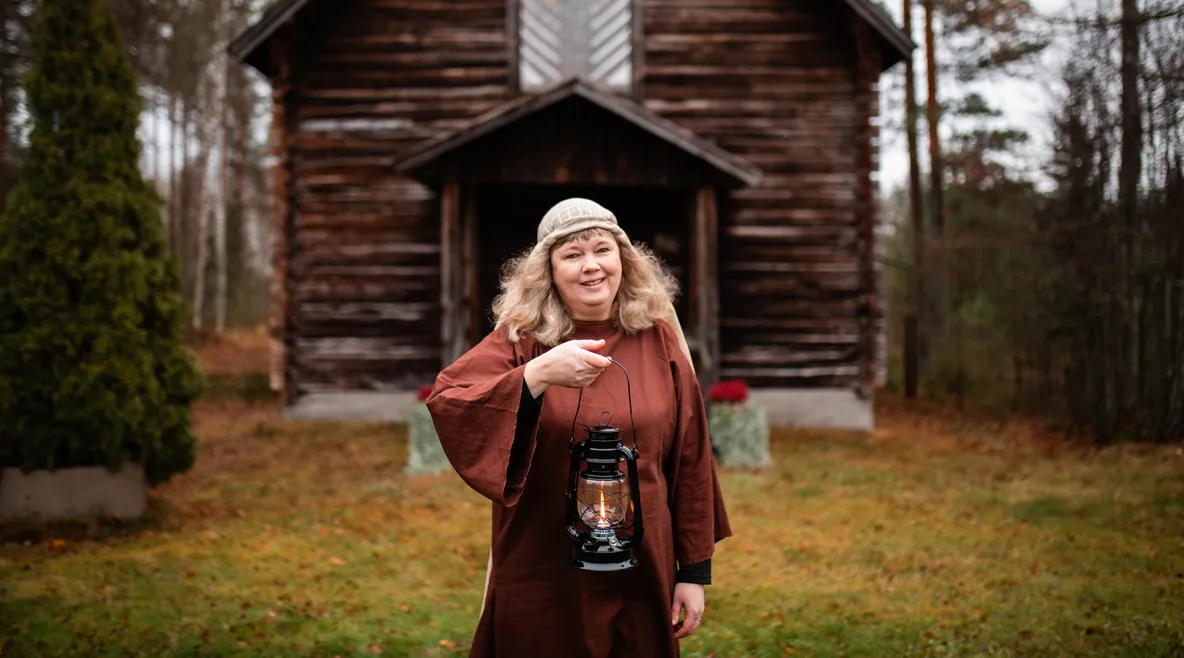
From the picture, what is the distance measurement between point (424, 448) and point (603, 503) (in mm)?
6649

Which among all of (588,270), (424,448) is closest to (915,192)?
(424,448)

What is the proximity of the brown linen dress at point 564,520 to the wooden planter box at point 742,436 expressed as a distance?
6.54 metres

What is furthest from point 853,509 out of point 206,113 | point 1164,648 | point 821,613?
point 206,113

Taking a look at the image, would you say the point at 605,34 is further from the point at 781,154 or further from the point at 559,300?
the point at 559,300

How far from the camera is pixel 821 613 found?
464cm

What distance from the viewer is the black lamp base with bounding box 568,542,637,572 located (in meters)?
2.21

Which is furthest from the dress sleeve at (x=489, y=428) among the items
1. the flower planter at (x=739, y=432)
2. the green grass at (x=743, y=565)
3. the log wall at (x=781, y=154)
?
the log wall at (x=781, y=154)

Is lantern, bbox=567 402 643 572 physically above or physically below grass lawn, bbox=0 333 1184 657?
above

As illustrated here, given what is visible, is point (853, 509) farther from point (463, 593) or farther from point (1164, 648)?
point (463, 593)

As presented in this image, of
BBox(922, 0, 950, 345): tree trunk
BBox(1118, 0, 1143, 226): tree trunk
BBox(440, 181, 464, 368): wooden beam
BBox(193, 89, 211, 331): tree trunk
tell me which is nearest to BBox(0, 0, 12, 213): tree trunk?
BBox(193, 89, 211, 331): tree trunk

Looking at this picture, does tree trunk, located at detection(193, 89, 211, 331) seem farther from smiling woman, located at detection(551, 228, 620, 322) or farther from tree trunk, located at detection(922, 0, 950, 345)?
smiling woman, located at detection(551, 228, 620, 322)

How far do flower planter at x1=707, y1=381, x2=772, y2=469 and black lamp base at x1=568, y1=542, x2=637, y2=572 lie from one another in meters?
6.79

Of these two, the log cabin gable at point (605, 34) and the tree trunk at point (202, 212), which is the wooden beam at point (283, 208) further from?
the tree trunk at point (202, 212)

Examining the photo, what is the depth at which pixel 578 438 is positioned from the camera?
7.67 ft
